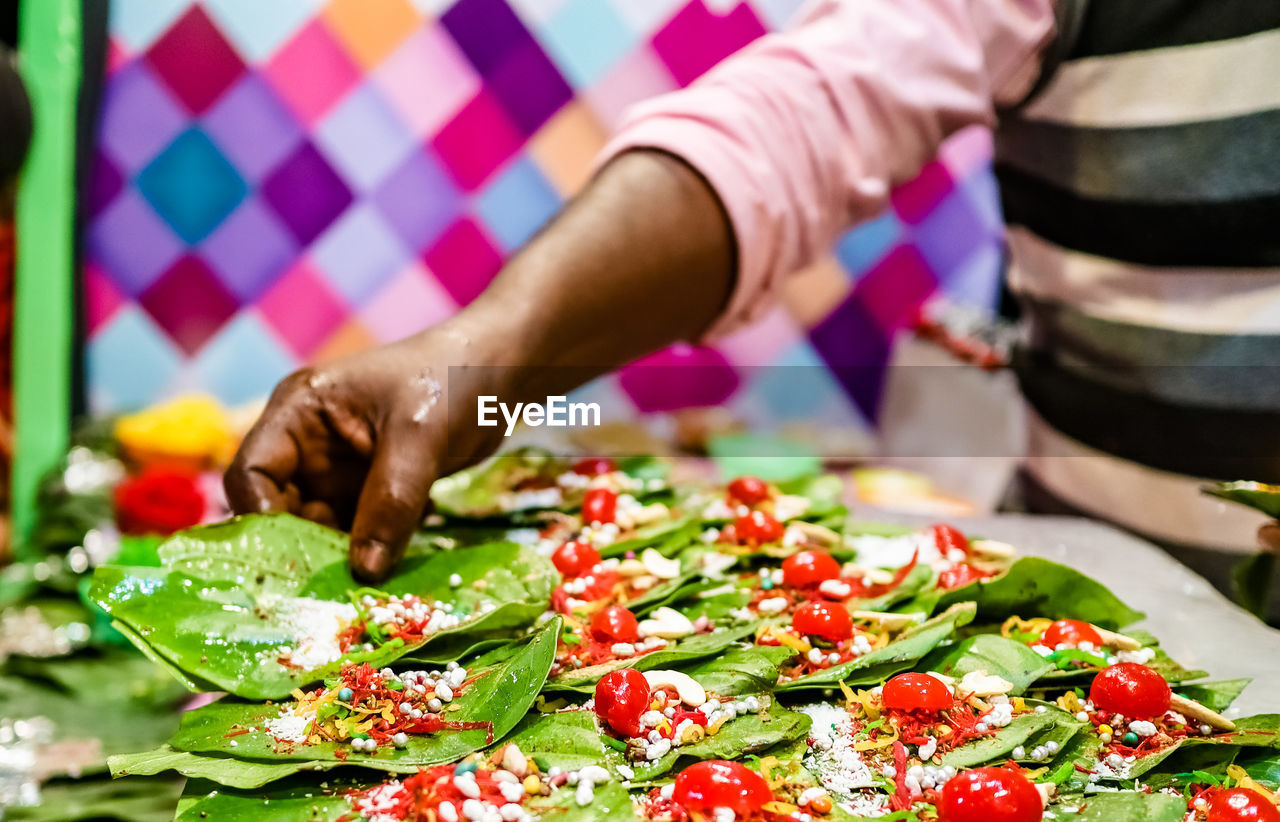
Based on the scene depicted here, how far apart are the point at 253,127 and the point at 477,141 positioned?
51 cm

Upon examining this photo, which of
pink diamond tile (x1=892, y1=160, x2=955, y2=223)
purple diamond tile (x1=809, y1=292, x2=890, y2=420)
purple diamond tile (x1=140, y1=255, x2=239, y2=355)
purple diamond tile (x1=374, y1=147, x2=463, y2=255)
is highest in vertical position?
purple diamond tile (x1=140, y1=255, x2=239, y2=355)

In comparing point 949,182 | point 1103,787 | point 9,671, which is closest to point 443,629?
point 1103,787

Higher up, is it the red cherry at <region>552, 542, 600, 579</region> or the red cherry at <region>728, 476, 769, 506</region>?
the red cherry at <region>552, 542, 600, 579</region>

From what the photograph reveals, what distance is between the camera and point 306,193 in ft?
7.66

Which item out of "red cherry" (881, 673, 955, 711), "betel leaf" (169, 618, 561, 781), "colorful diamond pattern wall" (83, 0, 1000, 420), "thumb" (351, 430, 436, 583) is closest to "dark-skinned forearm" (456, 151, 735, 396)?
"thumb" (351, 430, 436, 583)

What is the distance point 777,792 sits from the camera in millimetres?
562

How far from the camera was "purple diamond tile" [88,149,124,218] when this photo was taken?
7.49 feet

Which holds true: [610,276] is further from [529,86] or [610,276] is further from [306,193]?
[306,193]

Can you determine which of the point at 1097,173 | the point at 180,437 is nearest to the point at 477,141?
the point at 180,437

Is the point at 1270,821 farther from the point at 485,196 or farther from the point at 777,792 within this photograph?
the point at 485,196

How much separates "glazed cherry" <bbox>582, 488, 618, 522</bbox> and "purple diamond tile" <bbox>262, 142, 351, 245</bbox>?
1.61m

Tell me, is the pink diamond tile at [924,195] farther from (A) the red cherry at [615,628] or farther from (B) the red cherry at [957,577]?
(A) the red cherry at [615,628]

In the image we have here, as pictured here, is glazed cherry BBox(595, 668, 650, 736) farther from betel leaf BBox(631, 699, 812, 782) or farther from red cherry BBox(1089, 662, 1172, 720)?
red cherry BBox(1089, 662, 1172, 720)

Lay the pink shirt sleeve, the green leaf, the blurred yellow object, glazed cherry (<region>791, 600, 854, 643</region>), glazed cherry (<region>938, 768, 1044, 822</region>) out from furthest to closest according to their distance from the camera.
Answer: the blurred yellow object < the pink shirt sleeve < the green leaf < glazed cherry (<region>791, 600, 854, 643</region>) < glazed cherry (<region>938, 768, 1044, 822</region>)
